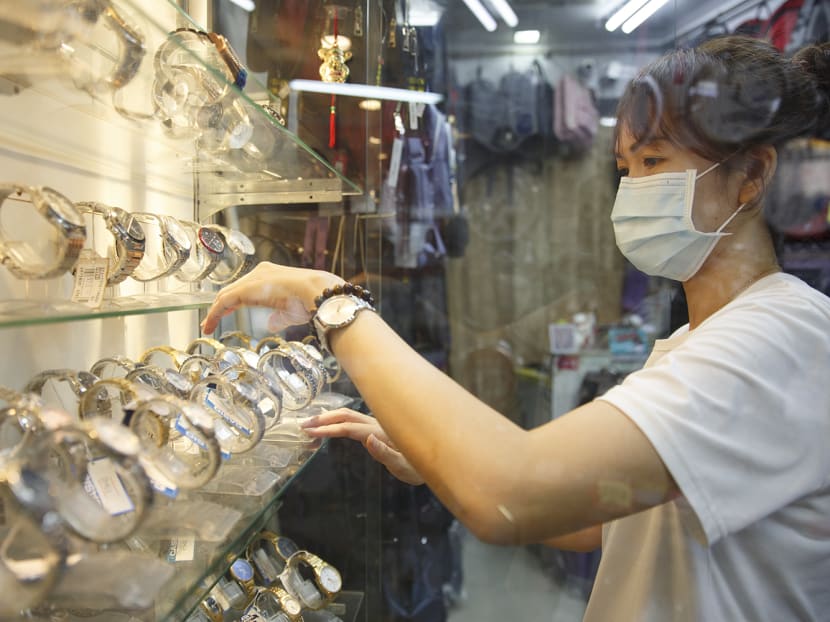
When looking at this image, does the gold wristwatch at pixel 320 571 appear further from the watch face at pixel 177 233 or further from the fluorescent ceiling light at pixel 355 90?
the fluorescent ceiling light at pixel 355 90

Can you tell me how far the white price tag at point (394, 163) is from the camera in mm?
1755

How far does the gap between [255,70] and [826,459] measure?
114 cm

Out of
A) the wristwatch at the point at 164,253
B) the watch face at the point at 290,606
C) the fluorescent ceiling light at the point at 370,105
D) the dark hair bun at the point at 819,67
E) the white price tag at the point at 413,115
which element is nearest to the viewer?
the dark hair bun at the point at 819,67

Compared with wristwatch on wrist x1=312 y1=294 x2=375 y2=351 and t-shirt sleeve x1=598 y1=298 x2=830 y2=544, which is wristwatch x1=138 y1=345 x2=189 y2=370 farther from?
t-shirt sleeve x1=598 y1=298 x2=830 y2=544

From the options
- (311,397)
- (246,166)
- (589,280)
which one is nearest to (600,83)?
(589,280)

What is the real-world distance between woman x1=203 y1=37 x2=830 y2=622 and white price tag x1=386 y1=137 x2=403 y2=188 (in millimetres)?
1003

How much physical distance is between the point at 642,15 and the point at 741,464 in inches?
53.6

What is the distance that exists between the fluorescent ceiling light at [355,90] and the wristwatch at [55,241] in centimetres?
78

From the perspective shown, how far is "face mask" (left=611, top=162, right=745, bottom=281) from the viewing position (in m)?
0.74

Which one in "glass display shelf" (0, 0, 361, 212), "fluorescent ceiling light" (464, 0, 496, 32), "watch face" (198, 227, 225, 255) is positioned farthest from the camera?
"fluorescent ceiling light" (464, 0, 496, 32)

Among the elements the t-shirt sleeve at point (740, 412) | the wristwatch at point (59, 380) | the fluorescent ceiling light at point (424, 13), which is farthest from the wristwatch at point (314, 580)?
the fluorescent ceiling light at point (424, 13)

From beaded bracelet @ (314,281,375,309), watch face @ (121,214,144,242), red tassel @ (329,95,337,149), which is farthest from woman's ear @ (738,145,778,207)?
red tassel @ (329,95,337,149)

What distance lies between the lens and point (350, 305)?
0.65 metres

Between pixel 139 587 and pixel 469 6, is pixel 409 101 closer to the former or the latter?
pixel 469 6
